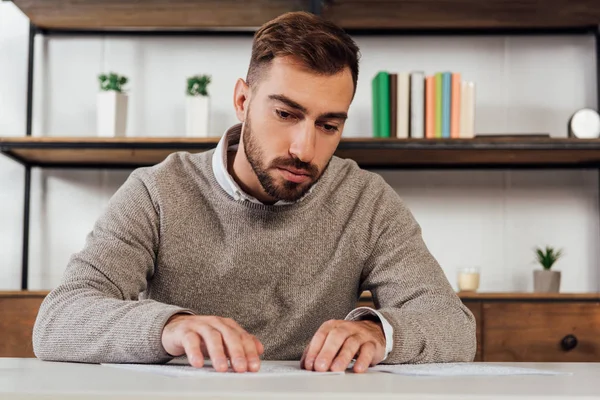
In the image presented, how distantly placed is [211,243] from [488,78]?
1527 mm

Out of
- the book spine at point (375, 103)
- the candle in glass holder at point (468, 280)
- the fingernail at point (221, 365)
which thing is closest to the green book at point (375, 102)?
the book spine at point (375, 103)

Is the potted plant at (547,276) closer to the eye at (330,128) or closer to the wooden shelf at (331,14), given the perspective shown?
the wooden shelf at (331,14)

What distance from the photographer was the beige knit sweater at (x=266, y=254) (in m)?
1.27

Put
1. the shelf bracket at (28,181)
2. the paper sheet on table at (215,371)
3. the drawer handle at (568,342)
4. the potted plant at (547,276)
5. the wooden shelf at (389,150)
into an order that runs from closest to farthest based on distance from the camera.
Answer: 1. the paper sheet on table at (215,371)
2. the drawer handle at (568,342)
3. the wooden shelf at (389,150)
4. the potted plant at (547,276)
5. the shelf bracket at (28,181)

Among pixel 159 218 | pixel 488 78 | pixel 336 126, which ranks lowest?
pixel 159 218

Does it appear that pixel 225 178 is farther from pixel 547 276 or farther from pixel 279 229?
pixel 547 276

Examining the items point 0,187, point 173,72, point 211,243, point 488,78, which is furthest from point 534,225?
point 0,187

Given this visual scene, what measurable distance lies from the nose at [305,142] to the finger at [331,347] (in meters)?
0.41

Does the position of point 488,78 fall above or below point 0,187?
above

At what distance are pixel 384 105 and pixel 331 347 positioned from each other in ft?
5.10

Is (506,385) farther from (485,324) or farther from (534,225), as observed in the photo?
(534,225)

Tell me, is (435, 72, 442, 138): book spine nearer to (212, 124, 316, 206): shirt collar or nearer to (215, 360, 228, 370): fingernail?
(212, 124, 316, 206): shirt collar

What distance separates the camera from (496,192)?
2.59 meters

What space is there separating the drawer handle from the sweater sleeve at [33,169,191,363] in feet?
4.18
